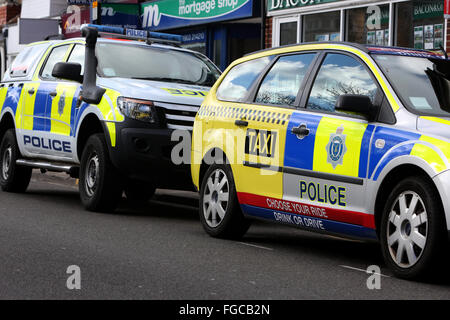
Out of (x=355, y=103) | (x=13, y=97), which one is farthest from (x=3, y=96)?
(x=355, y=103)

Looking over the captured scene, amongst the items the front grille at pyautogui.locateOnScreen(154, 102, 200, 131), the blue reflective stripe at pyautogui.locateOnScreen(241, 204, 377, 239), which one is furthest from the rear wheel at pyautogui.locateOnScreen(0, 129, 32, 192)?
the blue reflective stripe at pyautogui.locateOnScreen(241, 204, 377, 239)

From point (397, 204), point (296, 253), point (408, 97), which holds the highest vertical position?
point (408, 97)

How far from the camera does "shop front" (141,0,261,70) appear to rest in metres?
21.6

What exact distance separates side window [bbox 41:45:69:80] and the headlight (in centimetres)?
227

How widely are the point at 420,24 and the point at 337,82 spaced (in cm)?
869

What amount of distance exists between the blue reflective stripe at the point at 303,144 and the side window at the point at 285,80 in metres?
0.31

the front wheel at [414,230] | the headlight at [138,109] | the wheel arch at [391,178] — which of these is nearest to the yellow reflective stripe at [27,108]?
the headlight at [138,109]

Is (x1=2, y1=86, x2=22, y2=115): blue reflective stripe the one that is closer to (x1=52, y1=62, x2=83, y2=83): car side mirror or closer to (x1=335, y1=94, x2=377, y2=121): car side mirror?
(x1=52, y1=62, x2=83, y2=83): car side mirror

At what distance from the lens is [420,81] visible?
7586 millimetres
